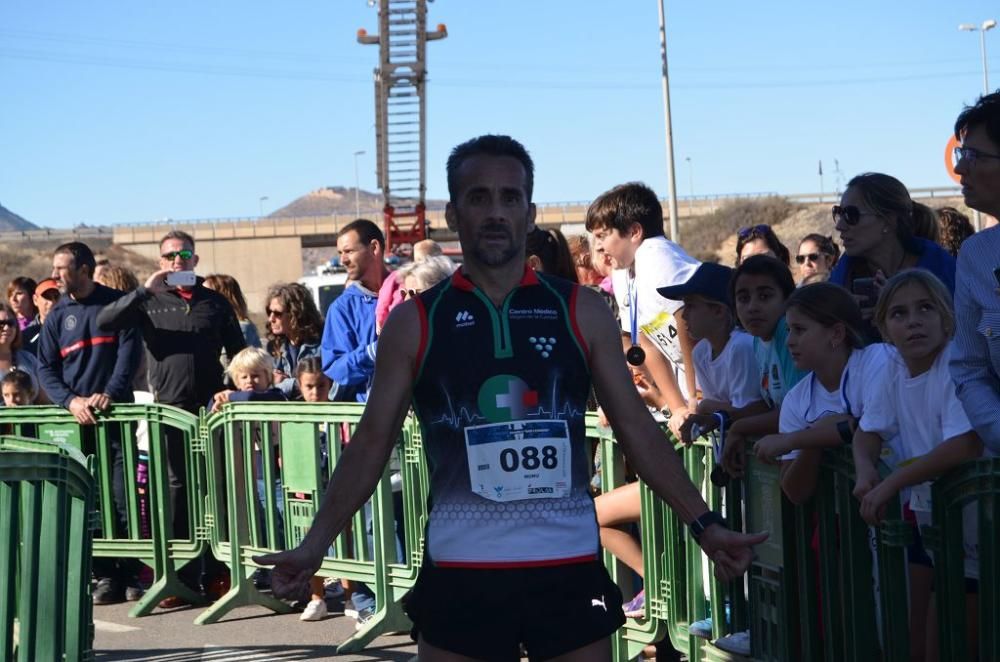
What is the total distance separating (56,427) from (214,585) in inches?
60.5

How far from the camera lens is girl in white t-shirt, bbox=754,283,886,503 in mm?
5086

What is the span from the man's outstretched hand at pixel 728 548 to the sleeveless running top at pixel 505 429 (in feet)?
1.04

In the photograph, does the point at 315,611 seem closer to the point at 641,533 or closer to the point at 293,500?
the point at 293,500

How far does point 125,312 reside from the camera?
1017 centimetres

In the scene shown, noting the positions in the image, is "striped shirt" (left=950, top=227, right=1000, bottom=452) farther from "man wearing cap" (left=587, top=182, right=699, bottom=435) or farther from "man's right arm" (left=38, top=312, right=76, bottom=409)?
"man's right arm" (left=38, top=312, right=76, bottom=409)

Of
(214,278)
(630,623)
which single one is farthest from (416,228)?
(630,623)

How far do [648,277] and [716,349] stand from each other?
60 centimetres

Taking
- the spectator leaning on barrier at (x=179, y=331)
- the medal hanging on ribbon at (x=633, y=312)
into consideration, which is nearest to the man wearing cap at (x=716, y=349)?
the medal hanging on ribbon at (x=633, y=312)

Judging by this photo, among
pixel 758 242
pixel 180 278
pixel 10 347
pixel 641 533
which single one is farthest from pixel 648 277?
pixel 10 347

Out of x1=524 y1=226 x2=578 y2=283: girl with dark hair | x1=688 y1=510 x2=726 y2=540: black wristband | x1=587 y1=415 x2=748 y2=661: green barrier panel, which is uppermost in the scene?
x1=524 y1=226 x2=578 y2=283: girl with dark hair

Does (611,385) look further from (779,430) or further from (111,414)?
(111,414)

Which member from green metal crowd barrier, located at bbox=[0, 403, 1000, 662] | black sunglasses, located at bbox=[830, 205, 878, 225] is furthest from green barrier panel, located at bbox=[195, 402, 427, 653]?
black sunglasses, located at bbox=[830, 205, 878, 225]

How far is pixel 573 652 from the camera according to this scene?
3938 millimetres

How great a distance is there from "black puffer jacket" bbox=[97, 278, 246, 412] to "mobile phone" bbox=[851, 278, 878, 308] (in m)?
5.66
